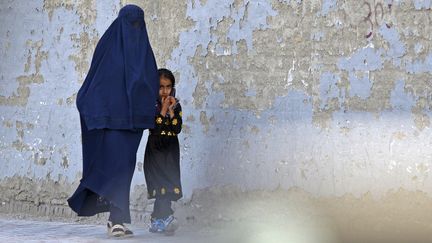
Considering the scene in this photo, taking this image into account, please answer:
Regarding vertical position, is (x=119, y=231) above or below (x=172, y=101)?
A: below

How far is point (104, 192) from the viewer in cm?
743

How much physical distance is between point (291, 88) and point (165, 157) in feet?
3.51

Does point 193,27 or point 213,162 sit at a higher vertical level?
point 193,27

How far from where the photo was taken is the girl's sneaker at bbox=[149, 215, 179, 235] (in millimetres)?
7746

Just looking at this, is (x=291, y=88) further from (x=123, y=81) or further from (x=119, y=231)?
(x=119, y=231)

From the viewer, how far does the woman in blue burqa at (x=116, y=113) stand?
744 centimetres

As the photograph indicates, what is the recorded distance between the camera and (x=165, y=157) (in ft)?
25.4

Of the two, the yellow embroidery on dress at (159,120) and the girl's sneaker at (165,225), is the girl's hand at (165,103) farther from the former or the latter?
the girl's sneaker at (165,225)

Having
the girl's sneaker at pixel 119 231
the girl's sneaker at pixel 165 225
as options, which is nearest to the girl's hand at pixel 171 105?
the girl's sneaker at pixel 165 225

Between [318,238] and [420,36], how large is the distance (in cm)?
159

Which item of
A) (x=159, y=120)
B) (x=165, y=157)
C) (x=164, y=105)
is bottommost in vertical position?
(x=165, y=157)

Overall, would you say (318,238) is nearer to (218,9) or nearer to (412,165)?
(412,165)

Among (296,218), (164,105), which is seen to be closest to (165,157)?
(164,105)

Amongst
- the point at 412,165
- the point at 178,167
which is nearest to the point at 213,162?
the point at 178,167
